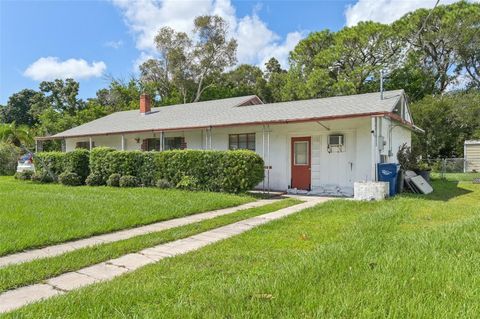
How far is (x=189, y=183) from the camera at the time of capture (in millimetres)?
12758

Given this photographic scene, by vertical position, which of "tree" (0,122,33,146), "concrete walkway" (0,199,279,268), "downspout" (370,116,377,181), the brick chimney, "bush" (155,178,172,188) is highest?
the brick chimney

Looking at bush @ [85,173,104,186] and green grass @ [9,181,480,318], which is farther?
bush @ [85,173,104,186]

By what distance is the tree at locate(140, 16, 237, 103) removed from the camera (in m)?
Result: 40.8

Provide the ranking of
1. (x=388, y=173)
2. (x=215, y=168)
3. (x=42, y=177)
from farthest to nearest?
(x=42, y=177) < (x=215, y=168) < (x=388, y=173)

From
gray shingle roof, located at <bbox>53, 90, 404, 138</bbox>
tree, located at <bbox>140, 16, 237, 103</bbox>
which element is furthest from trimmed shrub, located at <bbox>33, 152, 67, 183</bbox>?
tree, located at <bbox>140, 16, 237, 103</bbox>

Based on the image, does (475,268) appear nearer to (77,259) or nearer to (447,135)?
(77,259)

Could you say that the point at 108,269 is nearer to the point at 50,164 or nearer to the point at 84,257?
the point at 84,257

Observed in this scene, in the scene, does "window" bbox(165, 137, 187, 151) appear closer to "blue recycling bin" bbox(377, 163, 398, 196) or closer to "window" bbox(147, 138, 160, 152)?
"window" bbox(147, 138, 160, 152)

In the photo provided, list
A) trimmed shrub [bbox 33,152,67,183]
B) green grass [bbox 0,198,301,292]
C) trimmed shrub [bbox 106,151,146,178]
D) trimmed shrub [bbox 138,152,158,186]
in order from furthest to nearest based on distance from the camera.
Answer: trimmed shrub [bbox 33,152,67,183], trimmed shrub [bbox 106,151,146,178], trimmed shrub [bbox 138,152,158,186], green grass [bbox 0,198,301,292]

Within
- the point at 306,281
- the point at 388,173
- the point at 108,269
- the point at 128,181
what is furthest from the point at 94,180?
the point at 306,281

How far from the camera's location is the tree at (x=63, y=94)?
43.8m

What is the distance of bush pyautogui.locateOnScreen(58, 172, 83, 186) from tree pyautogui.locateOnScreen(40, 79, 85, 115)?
3057 centimetres

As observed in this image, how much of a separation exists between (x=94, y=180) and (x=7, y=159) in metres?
12.5

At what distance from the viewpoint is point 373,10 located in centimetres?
1514
